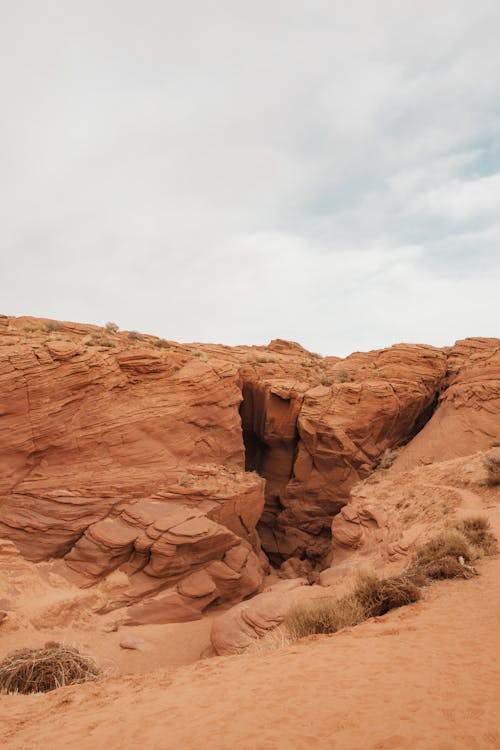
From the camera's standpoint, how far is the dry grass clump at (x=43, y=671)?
21.5ft

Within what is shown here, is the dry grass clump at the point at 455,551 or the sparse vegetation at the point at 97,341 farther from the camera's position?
the sparse vegetation at the point at 97,341

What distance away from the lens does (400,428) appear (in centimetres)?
2127

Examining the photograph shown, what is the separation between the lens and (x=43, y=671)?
675 centimetres

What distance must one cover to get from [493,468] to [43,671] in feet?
42.4

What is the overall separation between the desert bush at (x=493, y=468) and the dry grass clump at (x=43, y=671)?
462 inches

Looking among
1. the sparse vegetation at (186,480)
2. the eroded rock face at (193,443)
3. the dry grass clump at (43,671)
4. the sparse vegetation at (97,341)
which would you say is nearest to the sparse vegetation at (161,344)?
the eroded rock face at (193,443)

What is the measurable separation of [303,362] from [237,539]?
11.4 metres

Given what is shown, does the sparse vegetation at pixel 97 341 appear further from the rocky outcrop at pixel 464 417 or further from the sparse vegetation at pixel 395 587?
the rocky outcrop at pixel 464 417

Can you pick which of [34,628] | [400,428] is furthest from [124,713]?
[400,428]

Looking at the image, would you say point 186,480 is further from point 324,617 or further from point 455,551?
point 455,551

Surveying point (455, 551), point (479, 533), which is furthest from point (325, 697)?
point (479, 533)

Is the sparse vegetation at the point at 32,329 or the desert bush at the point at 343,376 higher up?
the sparse vegetation at the point at 32,329

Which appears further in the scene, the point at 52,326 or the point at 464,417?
the point at 464,417

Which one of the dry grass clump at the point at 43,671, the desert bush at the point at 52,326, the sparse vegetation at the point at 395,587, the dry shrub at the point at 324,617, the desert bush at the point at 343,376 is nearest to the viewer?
the dry grass clump at the point at 43,671
